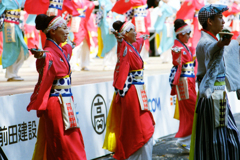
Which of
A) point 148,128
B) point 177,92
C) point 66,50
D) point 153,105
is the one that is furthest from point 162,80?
point 66,50

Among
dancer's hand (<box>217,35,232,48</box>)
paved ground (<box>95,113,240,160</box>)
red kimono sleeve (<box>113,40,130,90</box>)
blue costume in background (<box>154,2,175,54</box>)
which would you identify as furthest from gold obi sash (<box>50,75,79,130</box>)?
blue costume in background (<box>154,2,175,54</box>)

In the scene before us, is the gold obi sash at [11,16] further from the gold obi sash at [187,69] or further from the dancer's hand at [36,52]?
the dancer's hand at [36,52]

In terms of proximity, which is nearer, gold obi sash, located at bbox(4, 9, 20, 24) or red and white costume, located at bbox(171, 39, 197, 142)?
red and white costume, located at bbox(171, 39, 197, 142)

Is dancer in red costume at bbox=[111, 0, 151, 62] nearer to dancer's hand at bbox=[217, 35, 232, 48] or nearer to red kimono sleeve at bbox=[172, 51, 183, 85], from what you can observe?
red kimono sleeve at bbox=[172, 51, 183, 85]

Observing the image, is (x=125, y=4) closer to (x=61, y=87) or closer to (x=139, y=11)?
(x=139, y=11)

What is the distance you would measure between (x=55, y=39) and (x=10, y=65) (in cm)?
300

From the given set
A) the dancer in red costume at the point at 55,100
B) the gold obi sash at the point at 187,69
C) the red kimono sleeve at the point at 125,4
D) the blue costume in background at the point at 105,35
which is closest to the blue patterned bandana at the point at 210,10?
the dancer in red costume at the point at 55,100

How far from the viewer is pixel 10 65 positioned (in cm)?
579

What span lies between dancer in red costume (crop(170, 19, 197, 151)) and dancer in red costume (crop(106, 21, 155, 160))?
851 mm

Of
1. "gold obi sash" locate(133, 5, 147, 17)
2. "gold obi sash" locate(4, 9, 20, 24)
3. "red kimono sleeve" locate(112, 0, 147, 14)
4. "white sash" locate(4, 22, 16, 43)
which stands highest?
"red kimono sleeve" locate(112, 0, 147, 14)

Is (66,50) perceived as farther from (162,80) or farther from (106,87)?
(162,80)

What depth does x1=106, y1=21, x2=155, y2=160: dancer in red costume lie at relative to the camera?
392 cm

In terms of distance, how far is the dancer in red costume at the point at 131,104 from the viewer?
3922 millimetres

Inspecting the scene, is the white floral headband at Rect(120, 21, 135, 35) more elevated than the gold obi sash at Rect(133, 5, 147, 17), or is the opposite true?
the gold obi sash at Rect(133, 5, 147, 17)
